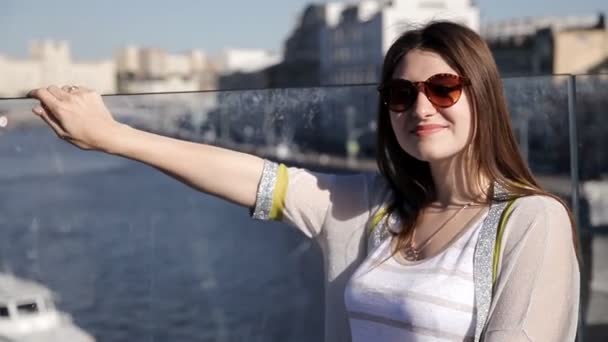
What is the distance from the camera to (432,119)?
614 millimetres

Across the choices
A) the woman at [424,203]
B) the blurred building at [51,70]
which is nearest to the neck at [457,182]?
the woman at [424,203]

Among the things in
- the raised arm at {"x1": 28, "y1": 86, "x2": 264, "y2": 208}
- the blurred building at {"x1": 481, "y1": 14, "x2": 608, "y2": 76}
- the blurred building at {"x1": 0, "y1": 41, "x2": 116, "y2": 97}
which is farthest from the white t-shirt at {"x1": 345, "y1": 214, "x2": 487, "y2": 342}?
the blurred building at {"x1": 0, "y1": 41, "x2": 116, "y2": 97}

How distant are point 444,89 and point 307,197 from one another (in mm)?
132

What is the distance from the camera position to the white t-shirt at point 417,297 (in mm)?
570

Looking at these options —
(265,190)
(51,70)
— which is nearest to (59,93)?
(265,190)

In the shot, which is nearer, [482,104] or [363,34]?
[482,104]

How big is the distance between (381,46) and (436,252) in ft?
83.5

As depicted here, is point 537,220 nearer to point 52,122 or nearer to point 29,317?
point 52,122

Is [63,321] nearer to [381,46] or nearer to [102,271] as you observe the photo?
[102,271]

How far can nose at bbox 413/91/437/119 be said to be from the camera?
1.99 ft

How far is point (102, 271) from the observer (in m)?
1.95

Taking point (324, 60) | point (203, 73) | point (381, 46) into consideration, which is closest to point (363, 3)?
point (324, 60)

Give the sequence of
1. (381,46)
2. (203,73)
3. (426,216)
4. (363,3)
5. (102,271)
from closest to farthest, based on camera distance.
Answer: (426,216)
(102,271)
(381,46)
(363,3)
(203,73)

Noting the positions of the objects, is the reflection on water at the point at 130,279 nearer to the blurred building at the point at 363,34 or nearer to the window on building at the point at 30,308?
the window on building at the point at 30,308
